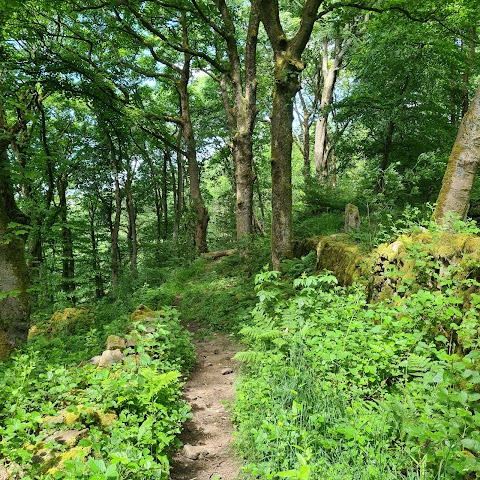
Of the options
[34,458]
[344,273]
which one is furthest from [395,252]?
[34,458]

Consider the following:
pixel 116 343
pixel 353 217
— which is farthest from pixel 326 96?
pixel 116 343

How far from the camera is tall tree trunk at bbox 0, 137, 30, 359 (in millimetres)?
5227

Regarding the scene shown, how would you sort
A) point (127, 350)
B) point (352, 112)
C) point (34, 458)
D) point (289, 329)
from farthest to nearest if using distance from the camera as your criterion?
1. point (352, 112)
2. point (127, 350)
3. point (289, 329)
4. point (34, 458)

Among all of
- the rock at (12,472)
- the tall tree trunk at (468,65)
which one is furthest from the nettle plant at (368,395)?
the tall tree trunk at (468,65)

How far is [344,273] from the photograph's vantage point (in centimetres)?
572

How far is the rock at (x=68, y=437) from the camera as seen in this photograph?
2932mm

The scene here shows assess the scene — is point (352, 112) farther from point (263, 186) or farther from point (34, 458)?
point (263, 186)

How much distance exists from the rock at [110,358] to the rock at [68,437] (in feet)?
4.50

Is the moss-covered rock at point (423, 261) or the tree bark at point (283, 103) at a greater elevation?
the tree bark at point (283, 103)

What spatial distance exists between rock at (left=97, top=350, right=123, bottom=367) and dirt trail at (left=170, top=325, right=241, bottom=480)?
977 mm

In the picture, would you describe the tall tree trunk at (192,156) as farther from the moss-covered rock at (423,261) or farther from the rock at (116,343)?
the moss-covered rock at (423,261)

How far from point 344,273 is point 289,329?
202 cm

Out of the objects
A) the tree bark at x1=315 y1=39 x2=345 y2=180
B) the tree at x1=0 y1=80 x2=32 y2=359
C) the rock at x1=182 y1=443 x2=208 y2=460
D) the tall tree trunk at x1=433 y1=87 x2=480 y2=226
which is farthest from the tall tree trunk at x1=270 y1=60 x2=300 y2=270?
the tree bark at x1=315 y1=39 x2=345 y2=180

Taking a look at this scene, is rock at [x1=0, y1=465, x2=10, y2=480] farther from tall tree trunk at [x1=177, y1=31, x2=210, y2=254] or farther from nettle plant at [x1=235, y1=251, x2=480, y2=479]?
tall tree trunk at [x1=177, y1=31, x2=210, y2=254]
